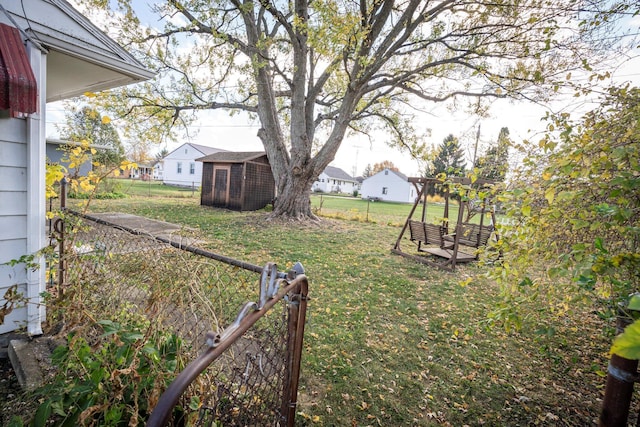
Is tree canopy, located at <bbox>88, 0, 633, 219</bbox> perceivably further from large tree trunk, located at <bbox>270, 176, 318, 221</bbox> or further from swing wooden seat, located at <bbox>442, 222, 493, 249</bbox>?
swing wooden seat, located at <bbox>442, 222, 493, 249</bbox>

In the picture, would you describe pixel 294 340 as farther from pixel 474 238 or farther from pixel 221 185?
pixel 221 185

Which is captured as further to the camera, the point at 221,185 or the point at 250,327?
the point at 221,185

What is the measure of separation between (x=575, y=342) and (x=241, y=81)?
39.5ft

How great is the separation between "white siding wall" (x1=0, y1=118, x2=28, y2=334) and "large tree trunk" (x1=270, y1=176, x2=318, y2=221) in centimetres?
879

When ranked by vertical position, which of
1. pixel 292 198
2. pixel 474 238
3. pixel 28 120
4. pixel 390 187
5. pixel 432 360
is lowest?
pixel 432 360

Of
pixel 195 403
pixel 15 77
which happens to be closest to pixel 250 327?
pixel 195 403

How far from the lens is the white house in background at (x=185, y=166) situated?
105 feet

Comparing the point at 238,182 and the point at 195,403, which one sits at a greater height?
the point at 238,182

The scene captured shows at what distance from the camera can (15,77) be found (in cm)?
200

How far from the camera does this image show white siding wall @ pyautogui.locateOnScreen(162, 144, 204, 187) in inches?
1261

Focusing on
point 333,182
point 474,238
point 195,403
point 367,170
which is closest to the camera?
point 195,403

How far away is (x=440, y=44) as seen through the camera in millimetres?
8516

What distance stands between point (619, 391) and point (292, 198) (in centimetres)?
1023

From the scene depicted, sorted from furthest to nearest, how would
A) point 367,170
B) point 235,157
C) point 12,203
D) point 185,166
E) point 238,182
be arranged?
point 367,170
point 185,166
point 235,157
point 238,182
point 12,203
